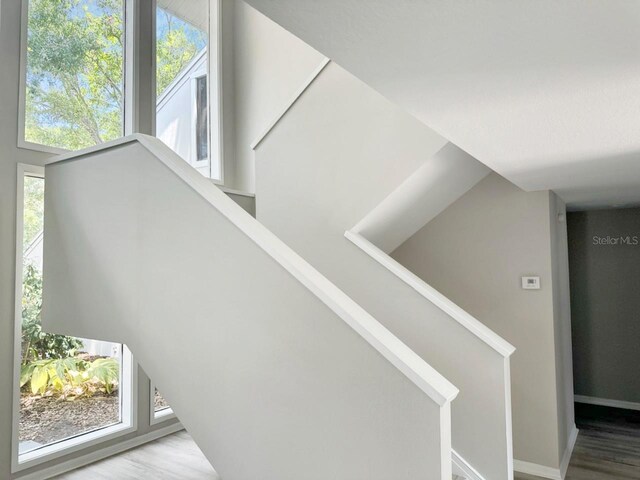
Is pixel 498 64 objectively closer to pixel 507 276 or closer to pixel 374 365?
pixel 374 365

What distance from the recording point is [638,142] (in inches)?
82.9

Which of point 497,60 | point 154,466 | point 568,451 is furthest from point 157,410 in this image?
point 497,60

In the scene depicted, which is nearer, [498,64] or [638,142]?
[498,64]

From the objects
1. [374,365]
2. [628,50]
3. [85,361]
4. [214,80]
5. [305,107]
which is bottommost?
[85,361]

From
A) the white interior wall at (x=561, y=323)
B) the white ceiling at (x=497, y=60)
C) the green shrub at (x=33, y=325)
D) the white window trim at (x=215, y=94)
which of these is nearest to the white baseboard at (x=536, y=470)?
the white interior wall at (x=561, y=323)

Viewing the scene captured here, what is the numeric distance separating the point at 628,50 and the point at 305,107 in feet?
7.14

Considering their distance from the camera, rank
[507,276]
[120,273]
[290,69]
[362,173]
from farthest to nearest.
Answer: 1. [290,69]
2. [507,276]
3. [362,173]
4. [120,273]

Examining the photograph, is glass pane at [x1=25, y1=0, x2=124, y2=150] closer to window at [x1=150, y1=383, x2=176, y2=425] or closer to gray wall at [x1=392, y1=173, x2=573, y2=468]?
window at [x1=150, y1=383, x2=176, y2=425]

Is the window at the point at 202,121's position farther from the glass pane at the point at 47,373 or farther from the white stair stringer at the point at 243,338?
the white stair stringer at the point at 243,338

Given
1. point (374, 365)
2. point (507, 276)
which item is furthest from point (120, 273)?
point (507, 276)

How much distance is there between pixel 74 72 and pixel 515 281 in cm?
405

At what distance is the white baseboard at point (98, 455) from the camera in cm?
330

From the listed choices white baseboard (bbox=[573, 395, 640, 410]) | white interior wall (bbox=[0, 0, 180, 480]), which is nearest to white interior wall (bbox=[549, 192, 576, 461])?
white baseboard (bbox=[573, 395, 640, 410])

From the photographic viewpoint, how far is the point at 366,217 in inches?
112
